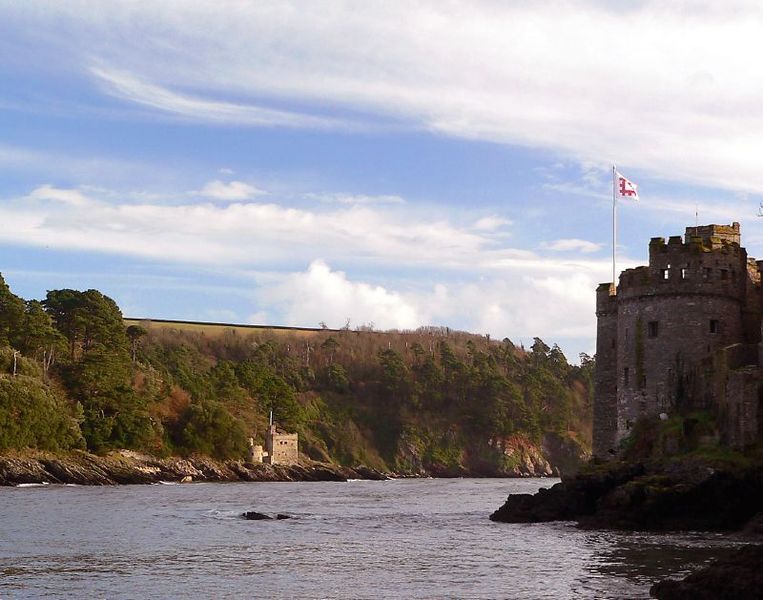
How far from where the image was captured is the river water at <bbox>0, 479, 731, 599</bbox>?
35.7 meters

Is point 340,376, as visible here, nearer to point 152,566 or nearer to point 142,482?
point 142,482

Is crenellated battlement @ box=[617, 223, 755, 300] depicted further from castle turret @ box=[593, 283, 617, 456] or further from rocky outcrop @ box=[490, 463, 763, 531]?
rocky outcrop @ box=[490, 463, 763, 531]

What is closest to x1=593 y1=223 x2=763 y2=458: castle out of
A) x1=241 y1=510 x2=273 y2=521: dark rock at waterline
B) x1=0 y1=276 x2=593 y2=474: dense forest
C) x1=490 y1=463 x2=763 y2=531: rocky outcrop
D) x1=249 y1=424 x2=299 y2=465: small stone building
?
x1=490 y1=463 x2=763 y2=531: rocky outcrop

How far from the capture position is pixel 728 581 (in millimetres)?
29109

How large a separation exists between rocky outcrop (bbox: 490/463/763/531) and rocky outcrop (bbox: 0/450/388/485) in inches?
2396

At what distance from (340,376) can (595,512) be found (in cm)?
14559

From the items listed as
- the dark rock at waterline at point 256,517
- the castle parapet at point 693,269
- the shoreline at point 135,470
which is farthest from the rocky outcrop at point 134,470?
the castle parapet at point 693,269

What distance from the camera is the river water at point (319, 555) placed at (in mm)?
35719

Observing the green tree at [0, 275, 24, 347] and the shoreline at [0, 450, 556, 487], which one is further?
the green tree at [0, 275, 24, 347]

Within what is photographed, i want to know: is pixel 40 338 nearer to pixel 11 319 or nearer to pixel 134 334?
pixel 11 319

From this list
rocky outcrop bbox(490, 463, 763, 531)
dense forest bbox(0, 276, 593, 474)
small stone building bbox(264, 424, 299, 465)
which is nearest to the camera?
rocky outcrop bbox(490, 463, 763, 531)

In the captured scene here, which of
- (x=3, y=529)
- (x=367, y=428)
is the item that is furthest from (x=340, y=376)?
(x=3, y=529)

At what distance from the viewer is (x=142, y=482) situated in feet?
372

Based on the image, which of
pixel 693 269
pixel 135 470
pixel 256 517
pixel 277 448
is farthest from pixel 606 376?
pixel 277 448
